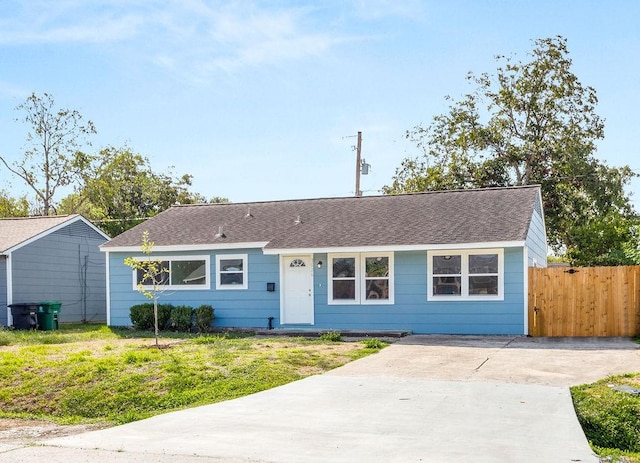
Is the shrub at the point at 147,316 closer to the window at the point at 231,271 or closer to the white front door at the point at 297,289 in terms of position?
the window at the point at 231,271

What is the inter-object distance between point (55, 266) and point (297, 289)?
10.3 meters

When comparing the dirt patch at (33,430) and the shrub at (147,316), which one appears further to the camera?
the shrub at (147,316)

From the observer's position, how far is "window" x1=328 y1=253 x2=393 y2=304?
18969mm

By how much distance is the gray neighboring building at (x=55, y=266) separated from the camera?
76.1ft

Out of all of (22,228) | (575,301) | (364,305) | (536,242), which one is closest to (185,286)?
(364,305)

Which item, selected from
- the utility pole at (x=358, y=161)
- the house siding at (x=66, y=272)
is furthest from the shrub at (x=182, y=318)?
the utility pole at (x=358, y=161)

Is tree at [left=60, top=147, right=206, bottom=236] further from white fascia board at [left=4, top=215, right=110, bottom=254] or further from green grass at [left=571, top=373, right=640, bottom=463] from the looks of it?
green grass at [left=571, top=373, right=640, bottom=463]

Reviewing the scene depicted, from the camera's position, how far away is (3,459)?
22.2 feet

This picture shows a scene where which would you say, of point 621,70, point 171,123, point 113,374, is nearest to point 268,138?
point 171,123

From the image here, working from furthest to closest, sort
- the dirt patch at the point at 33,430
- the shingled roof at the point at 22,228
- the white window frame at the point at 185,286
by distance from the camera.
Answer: the shingled roof at the point at 22,228 → the white window frame at the point at 185,286 → the dirt patch at the point at 33,430

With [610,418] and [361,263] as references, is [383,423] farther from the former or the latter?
[361,263]

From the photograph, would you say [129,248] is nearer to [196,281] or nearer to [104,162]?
[196,281]

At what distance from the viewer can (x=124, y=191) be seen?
4631cm

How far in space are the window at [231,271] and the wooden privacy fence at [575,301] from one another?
7848 millimetres
